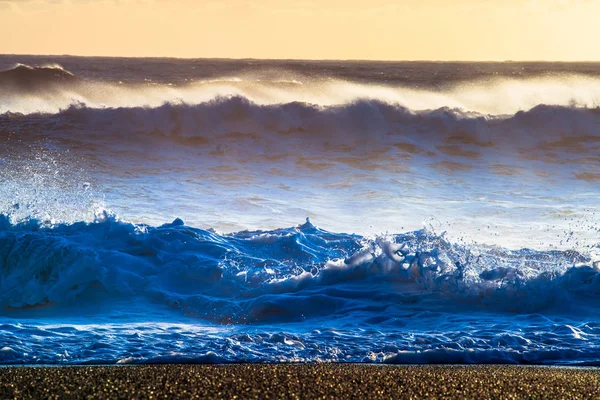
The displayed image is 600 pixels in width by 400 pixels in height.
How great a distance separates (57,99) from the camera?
19.5m

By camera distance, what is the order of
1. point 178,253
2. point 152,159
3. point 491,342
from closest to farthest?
point 491,342
point 178,253
point 152,159

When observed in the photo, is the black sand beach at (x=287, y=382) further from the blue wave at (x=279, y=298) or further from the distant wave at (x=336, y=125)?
the distant wave at (x=336, y=125)

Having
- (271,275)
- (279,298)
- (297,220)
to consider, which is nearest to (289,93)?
(297,220)

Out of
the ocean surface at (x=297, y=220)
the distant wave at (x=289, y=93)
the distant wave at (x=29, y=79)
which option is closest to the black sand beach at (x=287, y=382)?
the ocean surface at (x=297, y=220)

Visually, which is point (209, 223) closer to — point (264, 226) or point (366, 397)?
point (264, 226)

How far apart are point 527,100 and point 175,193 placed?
10.9 meters

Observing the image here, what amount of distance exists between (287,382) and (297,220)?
264 inches

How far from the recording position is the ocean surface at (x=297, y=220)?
19.4 feet

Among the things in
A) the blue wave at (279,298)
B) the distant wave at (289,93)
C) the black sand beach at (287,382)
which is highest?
the distant wave at (289,93)

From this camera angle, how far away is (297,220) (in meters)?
10.9

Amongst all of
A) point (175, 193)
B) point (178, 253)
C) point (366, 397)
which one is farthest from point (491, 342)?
point (175, 193)

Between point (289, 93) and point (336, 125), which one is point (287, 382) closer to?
point (336, 125)

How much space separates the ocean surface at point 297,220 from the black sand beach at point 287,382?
0.59 meters

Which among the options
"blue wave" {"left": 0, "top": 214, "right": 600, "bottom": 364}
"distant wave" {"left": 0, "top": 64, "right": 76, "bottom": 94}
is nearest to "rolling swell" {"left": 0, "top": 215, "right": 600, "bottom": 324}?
"blue wave" {"left": 0, "top": 214, "right": 600, "bottom": 364}
